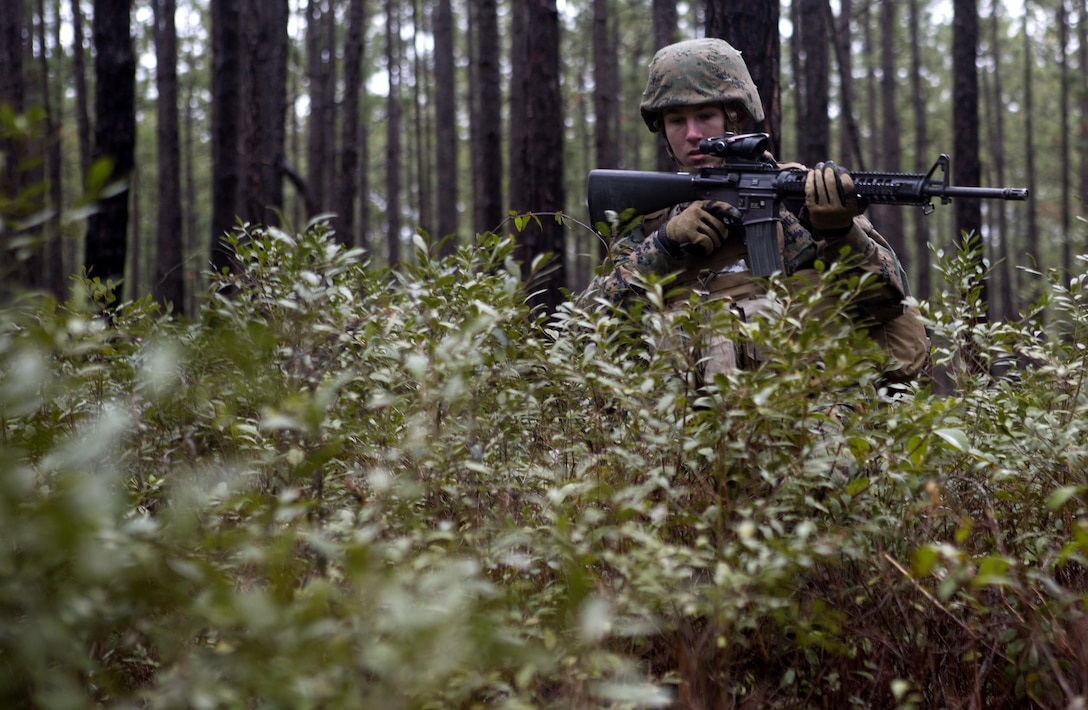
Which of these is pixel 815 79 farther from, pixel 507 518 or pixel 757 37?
pixel 507 518

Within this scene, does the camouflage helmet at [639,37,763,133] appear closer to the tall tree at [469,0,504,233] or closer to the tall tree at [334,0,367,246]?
the tall tree at [469,0,504,233]

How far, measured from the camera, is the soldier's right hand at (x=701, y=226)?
3523 mm

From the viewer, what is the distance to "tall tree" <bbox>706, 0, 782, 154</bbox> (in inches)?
207

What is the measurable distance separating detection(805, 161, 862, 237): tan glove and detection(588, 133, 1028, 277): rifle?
5 centimetres

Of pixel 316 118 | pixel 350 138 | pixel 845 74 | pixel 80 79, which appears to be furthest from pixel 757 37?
pixel 80 79

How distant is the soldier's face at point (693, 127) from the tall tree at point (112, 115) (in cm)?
451

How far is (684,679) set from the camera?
1857 millimetres

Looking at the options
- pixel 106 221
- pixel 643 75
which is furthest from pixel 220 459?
pixel 643 75

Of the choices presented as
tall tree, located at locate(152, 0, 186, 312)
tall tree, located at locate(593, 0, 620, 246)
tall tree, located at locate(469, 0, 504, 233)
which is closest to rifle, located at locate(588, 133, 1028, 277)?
tall tree, located at locate(469, 0, 504, 233)

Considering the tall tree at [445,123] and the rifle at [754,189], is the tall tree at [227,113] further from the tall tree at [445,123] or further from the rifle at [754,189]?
the rifle at [754,189]

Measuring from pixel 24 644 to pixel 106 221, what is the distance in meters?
6.18

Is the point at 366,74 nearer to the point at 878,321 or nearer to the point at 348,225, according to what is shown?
the point at 348,225

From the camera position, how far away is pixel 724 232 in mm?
3580

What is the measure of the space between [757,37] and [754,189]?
2.11 metres
